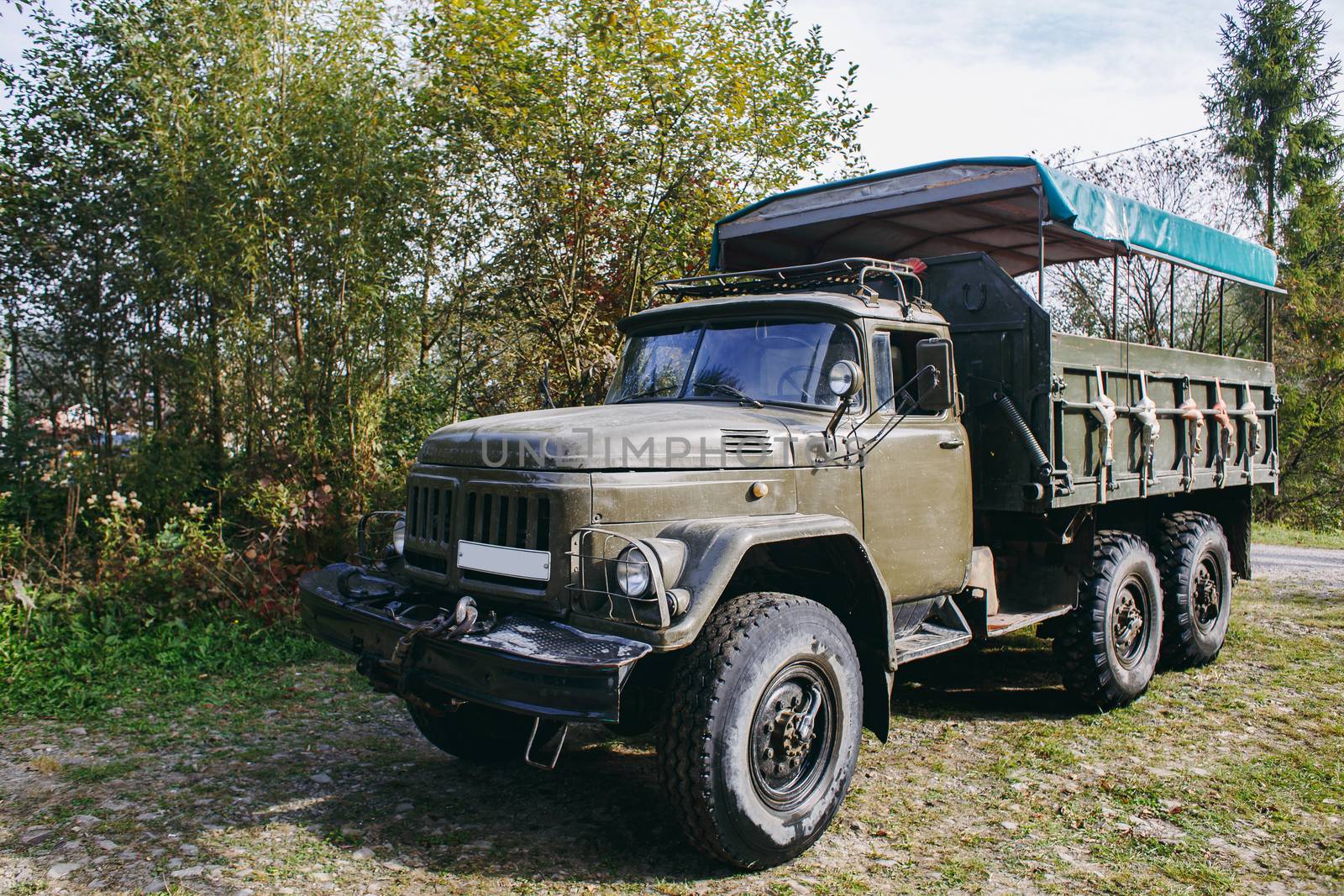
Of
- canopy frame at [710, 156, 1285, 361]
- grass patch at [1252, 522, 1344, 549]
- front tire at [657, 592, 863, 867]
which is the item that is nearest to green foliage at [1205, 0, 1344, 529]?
grass patch at [1252, 522, 1344, 549]

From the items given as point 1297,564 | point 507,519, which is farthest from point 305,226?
point 1297,564

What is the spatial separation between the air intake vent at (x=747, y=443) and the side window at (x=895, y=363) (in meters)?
0.86

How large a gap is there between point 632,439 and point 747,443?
1.75 ft

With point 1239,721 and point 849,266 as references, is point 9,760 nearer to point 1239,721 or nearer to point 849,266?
point 849,266

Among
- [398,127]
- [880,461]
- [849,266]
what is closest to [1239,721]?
[880,461]

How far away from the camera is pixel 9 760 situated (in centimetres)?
462

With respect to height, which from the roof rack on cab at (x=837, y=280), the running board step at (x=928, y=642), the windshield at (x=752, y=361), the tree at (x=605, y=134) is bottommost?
the running board step at (x=928, y=642)

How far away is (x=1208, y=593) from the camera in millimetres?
6863

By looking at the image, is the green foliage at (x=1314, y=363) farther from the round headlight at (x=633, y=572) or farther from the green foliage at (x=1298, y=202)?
the round headlight at (x=633, y=572)

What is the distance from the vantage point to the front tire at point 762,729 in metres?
3.43

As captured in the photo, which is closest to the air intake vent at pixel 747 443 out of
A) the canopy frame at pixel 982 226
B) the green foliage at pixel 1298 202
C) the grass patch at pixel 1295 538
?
the canopy frame at pixel 982 226

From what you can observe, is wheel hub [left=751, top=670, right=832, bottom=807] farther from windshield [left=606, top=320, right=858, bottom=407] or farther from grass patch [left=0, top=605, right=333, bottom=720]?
grass patch [left=0, top=605, right=333, bottom=720]

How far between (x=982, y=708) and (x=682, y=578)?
3.18 meters

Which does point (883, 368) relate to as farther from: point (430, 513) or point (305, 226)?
point (305, 226)
